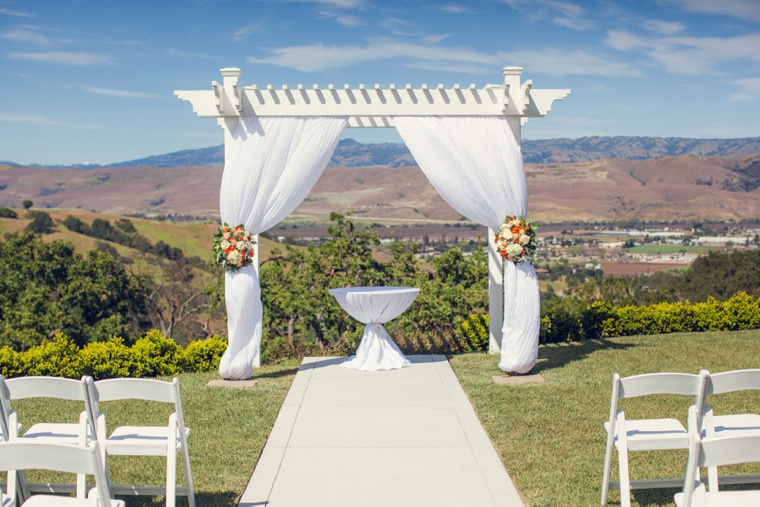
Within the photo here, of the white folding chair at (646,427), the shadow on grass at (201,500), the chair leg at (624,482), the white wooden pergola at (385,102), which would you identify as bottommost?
the shadow on grass at (201,500)

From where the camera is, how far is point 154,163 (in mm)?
133875

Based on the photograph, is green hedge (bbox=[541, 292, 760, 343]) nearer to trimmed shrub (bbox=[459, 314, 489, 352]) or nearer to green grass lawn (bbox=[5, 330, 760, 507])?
green grass lawn (bbox=[5, 330, 760, 507])

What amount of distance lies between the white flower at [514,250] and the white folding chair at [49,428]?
502 centimetres

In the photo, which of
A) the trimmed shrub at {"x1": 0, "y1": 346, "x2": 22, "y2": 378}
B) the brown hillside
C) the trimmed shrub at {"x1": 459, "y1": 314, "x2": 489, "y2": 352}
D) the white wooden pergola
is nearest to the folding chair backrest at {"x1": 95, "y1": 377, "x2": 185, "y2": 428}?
the white wooden pergola

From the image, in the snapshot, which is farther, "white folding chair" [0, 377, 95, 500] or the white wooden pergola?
the white wooden pergola

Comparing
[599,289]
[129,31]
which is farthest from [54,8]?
[599,289]

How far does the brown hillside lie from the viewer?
240 feet

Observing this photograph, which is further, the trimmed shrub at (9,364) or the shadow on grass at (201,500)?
the trimmed shrub at (9,364)

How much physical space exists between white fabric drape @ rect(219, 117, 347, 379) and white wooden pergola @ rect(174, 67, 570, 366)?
145 mm

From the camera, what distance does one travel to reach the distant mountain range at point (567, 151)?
345ft

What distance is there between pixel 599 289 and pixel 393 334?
6.69m

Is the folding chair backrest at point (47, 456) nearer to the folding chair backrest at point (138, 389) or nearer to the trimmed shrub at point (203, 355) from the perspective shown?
the folding chair backrest at point (138, 389)

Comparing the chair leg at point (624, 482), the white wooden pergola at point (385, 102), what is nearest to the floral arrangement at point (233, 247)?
the white wooden pergola at point (385, 102)

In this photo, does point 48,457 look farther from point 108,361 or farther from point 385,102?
point 385,102
